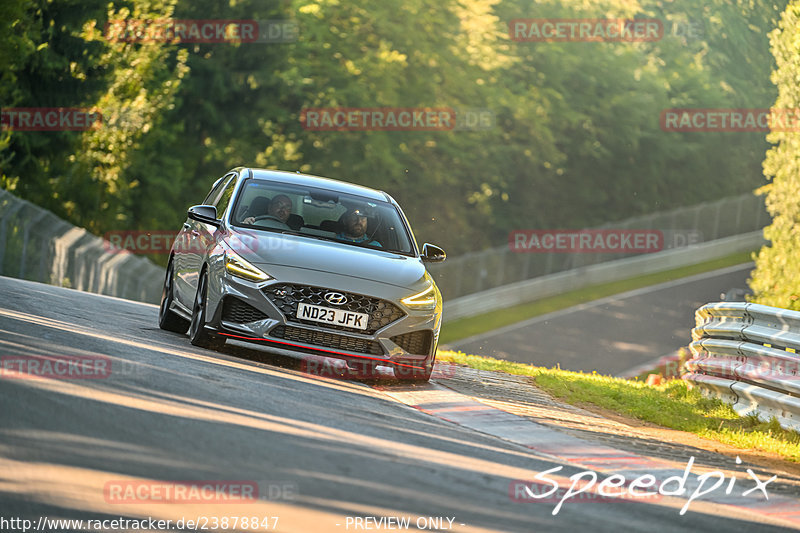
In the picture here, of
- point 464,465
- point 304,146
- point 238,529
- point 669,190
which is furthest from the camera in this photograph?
point 669,190

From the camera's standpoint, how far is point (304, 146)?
187ft

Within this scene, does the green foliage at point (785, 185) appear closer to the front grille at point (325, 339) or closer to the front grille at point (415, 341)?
the front grille at point (415, 341)

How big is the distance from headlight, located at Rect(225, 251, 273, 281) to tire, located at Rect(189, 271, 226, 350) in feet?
1.34

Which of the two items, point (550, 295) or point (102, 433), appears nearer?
point (102, 433)

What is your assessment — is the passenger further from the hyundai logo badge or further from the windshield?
the hyundai logo badge

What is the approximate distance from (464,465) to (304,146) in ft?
165

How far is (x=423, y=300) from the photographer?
448 inches

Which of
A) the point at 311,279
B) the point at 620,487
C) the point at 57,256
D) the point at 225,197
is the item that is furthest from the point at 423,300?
the point at 57,256

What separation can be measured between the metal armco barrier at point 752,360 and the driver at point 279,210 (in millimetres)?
4654

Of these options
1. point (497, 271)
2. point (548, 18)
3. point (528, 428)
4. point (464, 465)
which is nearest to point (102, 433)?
point (464, 465)

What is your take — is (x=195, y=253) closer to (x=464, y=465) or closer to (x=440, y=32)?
(x=464, y=465)

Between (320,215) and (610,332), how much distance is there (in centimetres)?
3526

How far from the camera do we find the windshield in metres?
12.2

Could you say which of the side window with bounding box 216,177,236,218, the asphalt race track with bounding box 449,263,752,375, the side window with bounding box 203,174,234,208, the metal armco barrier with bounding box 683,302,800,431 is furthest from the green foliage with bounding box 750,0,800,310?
the side window with bounding box 216,177,236,218
